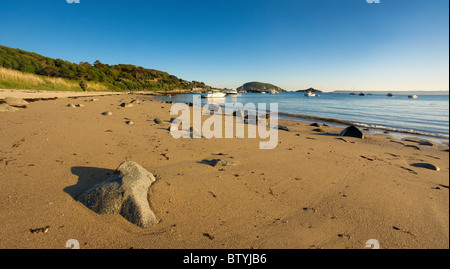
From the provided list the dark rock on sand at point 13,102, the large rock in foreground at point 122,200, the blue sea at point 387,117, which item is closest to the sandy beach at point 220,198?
the large rock in foreground at point 122,200

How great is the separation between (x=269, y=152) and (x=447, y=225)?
14.2ft

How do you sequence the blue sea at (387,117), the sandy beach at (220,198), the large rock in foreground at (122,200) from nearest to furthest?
the sandy beach at (220,198)
the large rock in foreground at (122,200)
the blue sea at (387,117)

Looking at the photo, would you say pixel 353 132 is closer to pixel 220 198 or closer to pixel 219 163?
pixel 219 163

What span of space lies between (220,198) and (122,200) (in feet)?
5.63

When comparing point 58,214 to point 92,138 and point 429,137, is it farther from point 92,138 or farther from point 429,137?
point 429,137

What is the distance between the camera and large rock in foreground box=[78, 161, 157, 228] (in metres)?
2.69

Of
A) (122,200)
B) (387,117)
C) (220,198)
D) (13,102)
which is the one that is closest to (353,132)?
(220,198)

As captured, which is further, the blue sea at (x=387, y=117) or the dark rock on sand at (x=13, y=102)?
the blue sea at (x=387, y=117)

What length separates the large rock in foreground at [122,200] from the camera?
269 centimetres

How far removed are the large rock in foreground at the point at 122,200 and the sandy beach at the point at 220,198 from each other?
96 mm

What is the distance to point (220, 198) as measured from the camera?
3.55 meters

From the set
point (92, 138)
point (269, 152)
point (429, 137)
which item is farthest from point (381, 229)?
point (429, 137)

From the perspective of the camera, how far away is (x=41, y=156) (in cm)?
445

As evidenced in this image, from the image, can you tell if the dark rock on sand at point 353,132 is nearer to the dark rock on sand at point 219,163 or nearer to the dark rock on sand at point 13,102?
the dark rock on sand at point 219,163
